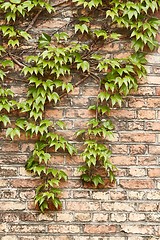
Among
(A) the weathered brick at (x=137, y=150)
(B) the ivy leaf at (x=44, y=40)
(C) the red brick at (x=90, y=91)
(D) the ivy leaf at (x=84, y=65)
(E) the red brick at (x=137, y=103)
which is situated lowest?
(A) the weathered brick at (x=137, y=150)

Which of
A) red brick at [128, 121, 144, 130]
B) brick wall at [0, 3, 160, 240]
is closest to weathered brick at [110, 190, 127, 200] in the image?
brick wall at [0, 3, 160, 240]

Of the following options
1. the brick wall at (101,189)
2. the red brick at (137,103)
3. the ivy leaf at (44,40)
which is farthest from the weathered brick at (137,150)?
the ivy leaf at (44,40)

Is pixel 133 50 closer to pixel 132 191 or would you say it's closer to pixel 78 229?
pixel 132 191

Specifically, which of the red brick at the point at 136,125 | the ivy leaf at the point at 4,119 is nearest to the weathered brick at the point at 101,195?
the red brick at the point at 136,125

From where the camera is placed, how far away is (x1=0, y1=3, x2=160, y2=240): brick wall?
247cm

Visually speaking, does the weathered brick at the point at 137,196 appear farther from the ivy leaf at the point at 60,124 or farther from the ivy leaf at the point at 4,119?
the ivy leaf at the point at 4,119

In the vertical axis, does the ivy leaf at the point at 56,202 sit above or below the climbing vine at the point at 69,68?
below

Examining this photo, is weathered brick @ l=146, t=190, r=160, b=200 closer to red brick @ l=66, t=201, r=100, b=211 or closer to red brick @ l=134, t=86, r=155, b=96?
red brick @ l=66, t=201, r=100, b=211

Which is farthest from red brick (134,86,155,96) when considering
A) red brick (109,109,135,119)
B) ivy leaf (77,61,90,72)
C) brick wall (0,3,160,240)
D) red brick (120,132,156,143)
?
ivy leaf (77,61,90,72)

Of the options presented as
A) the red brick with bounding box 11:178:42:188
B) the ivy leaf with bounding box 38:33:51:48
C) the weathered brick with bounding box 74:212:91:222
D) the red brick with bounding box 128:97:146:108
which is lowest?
the weathered brick with bounding box 74:212:91:222

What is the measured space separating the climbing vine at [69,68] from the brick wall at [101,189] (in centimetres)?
6

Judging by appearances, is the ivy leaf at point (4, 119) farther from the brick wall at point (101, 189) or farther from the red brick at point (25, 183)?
the red brick at point (25, 183)

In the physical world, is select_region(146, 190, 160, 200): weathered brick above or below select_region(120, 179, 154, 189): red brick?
below

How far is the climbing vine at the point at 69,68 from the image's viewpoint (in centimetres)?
244
